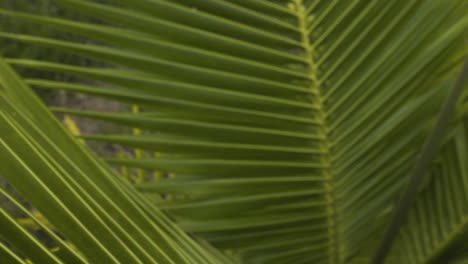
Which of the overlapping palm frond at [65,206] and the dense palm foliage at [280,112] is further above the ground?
the dense palm foliage at [280,112]

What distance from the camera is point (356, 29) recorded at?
0.71 metres

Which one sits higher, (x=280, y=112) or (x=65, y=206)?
(x=280, y=112)

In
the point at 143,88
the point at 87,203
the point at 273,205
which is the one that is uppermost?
the point at 143,88

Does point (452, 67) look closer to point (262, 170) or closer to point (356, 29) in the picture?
point (356, 29)

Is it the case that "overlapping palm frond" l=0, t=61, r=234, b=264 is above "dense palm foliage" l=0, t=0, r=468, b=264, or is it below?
below

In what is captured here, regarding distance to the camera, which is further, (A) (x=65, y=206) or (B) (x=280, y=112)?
(B) (x=280, y=112)

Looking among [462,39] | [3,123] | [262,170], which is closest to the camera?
[3,123]

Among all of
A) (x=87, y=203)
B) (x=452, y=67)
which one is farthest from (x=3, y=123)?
(x=452, y=67)

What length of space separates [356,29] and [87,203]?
42cm

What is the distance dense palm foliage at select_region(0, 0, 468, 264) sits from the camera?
703mm

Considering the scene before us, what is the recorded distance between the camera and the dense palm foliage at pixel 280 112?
0.70m

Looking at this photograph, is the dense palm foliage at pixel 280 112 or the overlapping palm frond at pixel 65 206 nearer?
the overlapping palm frond at pixel 65 206

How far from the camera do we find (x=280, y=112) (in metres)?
0.79

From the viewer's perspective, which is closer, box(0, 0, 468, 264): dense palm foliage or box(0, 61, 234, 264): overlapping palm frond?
box(0, 61, 234, 264): overlapping palm frond
